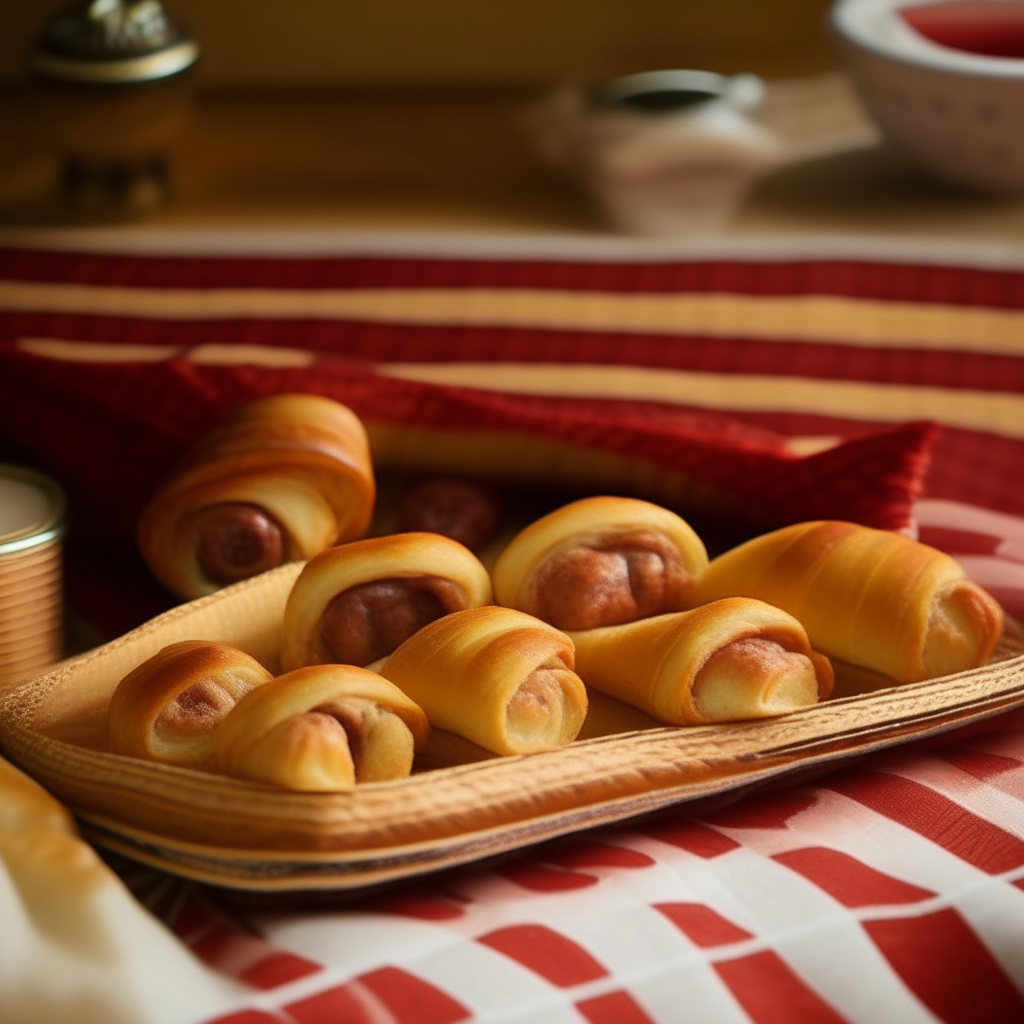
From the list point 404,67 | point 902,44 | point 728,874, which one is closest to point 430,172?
point 404,67

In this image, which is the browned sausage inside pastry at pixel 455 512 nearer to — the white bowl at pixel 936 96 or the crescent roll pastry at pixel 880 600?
the crescent roll pastry at pixel 880 600

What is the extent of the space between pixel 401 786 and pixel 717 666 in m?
0.12

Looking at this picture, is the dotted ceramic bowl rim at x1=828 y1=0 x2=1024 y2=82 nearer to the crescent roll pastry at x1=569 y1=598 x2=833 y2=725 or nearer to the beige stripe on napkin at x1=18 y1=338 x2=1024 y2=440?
the beige stripe on napkin at x1=18 y1=338 x2=1024 y2=440

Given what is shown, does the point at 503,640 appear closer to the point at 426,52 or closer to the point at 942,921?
the point at 942,921

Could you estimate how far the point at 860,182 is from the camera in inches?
45.8

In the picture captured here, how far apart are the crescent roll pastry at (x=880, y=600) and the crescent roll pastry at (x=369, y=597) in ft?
0.36

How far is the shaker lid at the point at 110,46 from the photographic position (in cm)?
106

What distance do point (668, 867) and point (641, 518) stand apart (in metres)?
0.14

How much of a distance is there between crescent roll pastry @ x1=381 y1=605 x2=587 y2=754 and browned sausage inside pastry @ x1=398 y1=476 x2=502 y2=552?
0.46 feet

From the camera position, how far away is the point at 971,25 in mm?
1109

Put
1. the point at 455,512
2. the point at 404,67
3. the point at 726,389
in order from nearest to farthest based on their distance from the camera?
the point at 455,512 → the point at 726,389 → the point at 404,67

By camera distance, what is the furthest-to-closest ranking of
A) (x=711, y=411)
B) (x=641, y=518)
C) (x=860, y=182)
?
(x=860, y=182), (x=711, y=411), (x=641, y=518)

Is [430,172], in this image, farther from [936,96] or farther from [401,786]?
[401,786]

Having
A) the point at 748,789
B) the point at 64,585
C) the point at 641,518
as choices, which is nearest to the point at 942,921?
the point at 748,789
